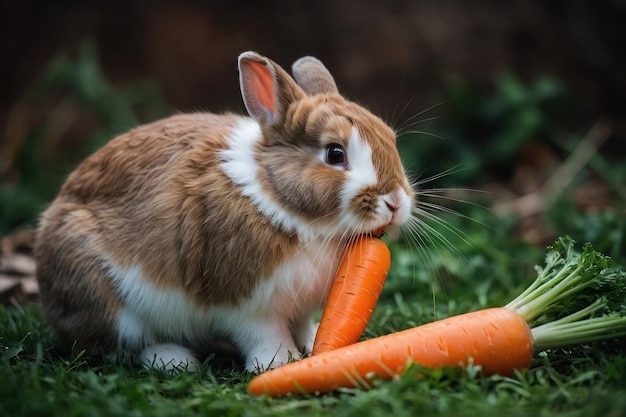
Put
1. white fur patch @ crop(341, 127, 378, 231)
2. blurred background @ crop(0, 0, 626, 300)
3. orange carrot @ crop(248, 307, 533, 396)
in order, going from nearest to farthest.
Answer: orange carrot @ crop(248, 307, 533, 396) < white fur patch @ crop(341, 127, 378, 231) < blurred background @ crop(0, 0, 626, 300)

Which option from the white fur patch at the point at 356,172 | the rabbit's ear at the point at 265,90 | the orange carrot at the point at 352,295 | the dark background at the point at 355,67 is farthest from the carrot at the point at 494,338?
the dark background at the point at 355,67

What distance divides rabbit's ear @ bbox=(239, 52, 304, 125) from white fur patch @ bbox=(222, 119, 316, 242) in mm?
173

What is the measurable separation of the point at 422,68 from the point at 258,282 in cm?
526

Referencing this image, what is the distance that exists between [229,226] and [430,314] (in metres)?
1.57

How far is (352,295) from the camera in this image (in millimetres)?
3697

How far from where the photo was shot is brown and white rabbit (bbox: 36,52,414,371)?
362 cm

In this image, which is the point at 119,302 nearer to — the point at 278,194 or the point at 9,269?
the point at 278,194

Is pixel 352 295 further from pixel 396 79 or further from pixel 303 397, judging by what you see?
pixel 396 79

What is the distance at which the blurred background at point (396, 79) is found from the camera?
731cm

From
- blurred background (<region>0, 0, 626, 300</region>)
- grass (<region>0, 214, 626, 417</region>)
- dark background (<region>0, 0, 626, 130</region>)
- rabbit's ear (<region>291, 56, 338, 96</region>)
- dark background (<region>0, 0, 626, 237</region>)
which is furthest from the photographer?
dark background (<region>0, 0, 626, 130</region>)

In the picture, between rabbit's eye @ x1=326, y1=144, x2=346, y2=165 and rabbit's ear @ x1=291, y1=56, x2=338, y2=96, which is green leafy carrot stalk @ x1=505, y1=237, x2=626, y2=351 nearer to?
rabbit's eye @ x1=326, y1=144, x2=346, y2=165

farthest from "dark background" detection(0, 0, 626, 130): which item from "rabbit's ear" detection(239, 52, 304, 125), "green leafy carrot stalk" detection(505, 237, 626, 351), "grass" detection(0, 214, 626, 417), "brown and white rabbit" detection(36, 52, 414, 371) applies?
"grass" detection(0, 214, 626, 417)

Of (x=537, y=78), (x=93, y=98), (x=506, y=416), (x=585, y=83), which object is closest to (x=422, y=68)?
(x=537, y=78)

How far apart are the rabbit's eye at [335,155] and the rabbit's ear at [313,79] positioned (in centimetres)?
65
